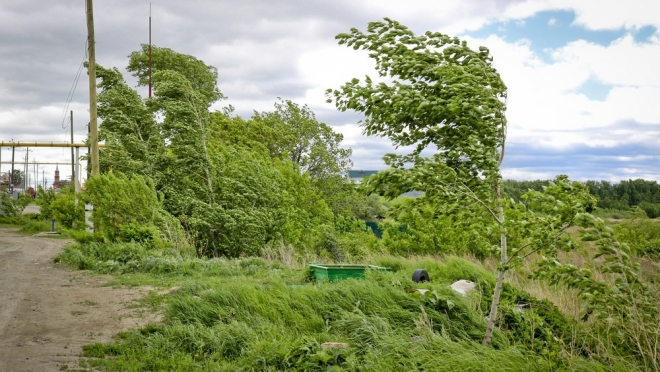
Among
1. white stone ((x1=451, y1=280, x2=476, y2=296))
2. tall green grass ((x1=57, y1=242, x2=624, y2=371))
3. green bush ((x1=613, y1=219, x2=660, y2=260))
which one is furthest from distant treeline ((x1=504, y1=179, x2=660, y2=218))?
tall green grass ((x1=57, y1=242, x2=624, y2=371))

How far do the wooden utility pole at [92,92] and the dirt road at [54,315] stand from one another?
5003mm

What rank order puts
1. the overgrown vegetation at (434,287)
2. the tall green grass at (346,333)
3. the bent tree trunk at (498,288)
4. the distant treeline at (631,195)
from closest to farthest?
1. the overgrown vegetation at (434,287)
2. the tall green grass at (346,333)
3. the bent tree trunk at (498,288)
4. the distant treeline at (631,195)

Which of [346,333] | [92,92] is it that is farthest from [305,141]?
[346,333]

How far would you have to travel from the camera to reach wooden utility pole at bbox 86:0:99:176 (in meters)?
19.3

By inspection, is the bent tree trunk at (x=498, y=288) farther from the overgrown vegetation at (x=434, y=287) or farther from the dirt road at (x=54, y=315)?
the dirt road at (x=54, y=315)

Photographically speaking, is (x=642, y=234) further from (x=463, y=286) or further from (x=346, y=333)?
(x=346, y=333)

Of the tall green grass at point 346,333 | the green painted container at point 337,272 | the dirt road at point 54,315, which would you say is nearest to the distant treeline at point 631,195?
the green painted container at point 337,272

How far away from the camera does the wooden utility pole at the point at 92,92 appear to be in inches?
759

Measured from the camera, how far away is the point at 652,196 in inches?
875

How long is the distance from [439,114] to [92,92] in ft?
55.0

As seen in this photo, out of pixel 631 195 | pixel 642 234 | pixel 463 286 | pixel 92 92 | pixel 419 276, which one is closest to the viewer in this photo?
pixel 463 286

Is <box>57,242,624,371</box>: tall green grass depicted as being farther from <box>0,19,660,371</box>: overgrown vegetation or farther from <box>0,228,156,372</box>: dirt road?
<box>0,228,156,372</box>: dirt road

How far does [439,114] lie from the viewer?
6066mm

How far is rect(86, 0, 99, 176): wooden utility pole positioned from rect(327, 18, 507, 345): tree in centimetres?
1486
